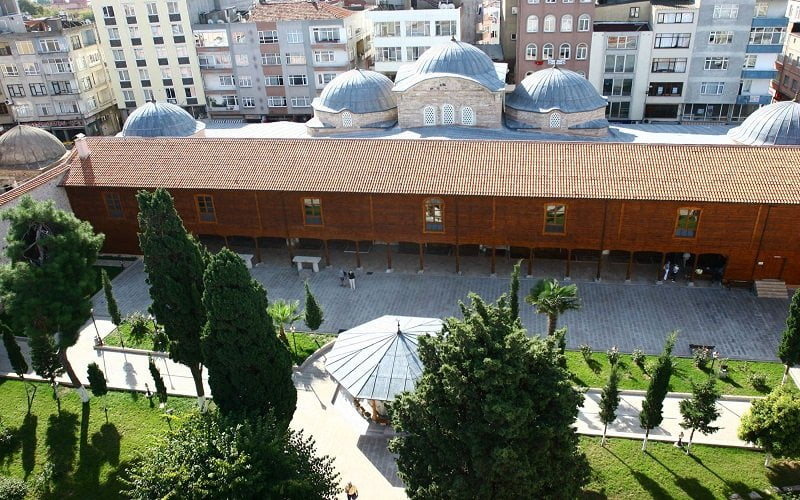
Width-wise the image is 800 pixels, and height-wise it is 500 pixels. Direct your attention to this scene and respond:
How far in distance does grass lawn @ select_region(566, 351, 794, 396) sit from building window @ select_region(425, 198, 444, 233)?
8970 mm

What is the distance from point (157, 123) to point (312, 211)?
16.4 meters

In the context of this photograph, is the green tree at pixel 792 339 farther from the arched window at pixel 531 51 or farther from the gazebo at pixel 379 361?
the arched window at pixel 531 51

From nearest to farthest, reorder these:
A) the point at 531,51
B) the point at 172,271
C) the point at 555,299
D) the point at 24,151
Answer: the point at 172,271, the point at 555,299, the point at 24,151, the point at 531,51

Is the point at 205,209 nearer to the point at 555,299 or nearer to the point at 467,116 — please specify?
the point at 467,116

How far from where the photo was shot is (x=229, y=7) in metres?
58.7

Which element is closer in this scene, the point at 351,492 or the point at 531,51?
the point at 351,492

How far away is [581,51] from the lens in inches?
1906

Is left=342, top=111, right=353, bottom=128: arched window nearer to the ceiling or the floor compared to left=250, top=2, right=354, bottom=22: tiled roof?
nearer to the floor

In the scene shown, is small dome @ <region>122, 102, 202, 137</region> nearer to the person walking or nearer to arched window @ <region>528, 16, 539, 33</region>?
arched window @ <region>528, 16, 539, 33</region>

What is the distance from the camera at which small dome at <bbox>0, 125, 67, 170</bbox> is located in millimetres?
36188

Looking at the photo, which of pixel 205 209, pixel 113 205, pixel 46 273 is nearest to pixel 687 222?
pixel 205 209

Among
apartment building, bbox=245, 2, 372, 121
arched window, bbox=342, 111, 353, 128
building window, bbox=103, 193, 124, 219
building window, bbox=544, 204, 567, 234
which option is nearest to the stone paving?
building window, bbox=544, 204, 567, 234

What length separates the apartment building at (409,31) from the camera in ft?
164

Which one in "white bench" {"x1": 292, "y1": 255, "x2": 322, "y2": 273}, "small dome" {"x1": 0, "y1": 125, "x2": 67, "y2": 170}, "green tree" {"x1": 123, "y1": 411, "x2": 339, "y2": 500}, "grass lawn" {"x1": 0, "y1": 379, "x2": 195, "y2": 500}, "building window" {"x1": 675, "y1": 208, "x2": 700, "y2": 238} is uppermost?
"small dome" {"x1": 0, "y1": 125, "x2": 67, "y2": 170}
